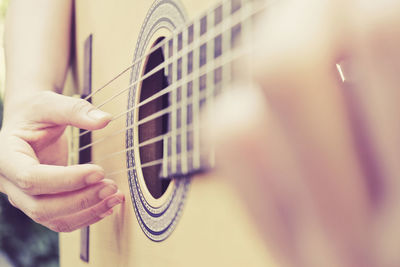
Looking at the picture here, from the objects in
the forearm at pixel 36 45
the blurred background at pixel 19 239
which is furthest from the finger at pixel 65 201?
the blurred background at pixel 19 239

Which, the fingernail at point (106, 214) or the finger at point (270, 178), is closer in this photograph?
the finger at point (270, 178)

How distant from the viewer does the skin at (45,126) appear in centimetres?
72

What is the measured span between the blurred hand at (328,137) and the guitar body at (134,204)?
0.16ft

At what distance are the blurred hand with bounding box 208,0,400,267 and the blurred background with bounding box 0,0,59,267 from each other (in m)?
1.28

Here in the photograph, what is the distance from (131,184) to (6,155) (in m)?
0.24

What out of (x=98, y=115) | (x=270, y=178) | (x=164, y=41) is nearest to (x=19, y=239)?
(x=98, y=115)

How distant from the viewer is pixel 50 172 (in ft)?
2.34

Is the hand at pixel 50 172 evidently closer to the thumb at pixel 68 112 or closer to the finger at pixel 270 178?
the thumb at pixel 68 112

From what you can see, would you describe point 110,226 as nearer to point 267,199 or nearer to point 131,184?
point 131,184

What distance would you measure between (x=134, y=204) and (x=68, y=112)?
18 cm

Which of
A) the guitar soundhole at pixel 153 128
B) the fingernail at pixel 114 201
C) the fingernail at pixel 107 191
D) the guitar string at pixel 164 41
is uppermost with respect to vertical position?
the guitar string at pixel 164 41

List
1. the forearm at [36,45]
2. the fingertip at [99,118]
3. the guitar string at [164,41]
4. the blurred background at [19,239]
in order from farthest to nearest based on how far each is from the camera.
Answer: the blurred background at [19,239], the forearm at [36,45], the fingertip at [99,118], the guitar string at [164,41]

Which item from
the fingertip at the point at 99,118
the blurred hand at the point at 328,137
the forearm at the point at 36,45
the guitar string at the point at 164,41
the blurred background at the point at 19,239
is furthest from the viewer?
the blurred background at the point at 19,239

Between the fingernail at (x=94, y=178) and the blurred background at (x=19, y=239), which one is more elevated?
the fingernail at (x=94, y=178)
